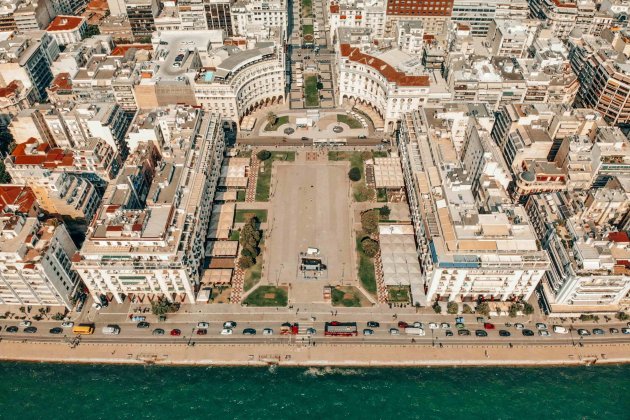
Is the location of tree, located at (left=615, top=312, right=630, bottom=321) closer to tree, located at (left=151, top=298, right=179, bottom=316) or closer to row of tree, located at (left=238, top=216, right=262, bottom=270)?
row of tree, located at (left=238, top=216, right=262, bottom=270)

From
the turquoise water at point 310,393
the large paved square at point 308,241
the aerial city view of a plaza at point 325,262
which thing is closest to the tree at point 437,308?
the aerial city view of a plaza at point 325,262

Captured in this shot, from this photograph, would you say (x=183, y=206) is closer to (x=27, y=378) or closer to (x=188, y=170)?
(x=188, y=170)

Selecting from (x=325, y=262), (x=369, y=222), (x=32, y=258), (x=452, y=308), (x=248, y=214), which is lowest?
(x=452, y=308)

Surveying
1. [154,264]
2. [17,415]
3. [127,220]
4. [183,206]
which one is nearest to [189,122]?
[183,206]

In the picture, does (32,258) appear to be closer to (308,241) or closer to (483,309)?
(308,241)

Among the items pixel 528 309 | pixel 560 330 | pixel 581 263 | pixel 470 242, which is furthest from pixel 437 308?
pixel 581 263

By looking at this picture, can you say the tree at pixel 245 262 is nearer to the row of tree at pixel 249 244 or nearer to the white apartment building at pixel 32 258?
the row of tree at pixel 249 244
